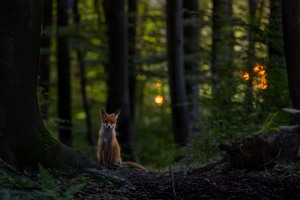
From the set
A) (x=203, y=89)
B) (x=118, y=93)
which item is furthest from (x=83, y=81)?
(x=203, y=89)

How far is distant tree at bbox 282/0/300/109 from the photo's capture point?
11664 millimetres

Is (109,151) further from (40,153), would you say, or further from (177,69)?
(177,69)

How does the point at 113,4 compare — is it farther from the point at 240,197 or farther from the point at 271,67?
the point at 240,197

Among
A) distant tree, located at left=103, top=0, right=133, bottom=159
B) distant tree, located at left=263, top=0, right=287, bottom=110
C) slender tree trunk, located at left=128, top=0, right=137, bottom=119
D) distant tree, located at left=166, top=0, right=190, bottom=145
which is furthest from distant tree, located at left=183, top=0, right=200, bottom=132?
distant tree, located at left=263, top=0, right=287, bottom=110

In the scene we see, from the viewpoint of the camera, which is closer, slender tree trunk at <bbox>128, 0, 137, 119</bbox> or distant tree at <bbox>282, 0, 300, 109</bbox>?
distant tree at <bbox>282, 0, 300, 109</bbox>

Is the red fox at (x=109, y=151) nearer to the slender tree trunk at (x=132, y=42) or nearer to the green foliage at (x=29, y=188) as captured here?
the green foliage at (x=29, y=188)

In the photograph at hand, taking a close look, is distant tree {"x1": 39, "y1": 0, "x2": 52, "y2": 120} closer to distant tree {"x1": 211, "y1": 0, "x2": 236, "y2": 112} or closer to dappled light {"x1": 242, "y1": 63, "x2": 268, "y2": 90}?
distant tree {"x1": 211, "y1": 0, "x2": 236, "y2": 112}

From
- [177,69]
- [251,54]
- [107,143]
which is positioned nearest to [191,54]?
[177,69]

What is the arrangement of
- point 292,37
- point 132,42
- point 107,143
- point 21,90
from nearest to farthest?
point 21,90, point 292,37, point 107,143, point 132,42

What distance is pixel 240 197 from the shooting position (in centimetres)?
Result: 901

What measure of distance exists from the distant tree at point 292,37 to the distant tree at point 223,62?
5009mm

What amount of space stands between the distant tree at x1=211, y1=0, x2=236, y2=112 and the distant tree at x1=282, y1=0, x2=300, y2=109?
5009mm

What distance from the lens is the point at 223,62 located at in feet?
60.9

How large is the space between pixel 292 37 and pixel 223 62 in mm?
6815
